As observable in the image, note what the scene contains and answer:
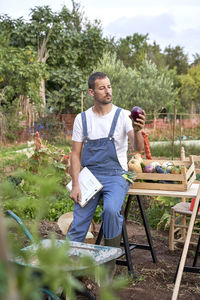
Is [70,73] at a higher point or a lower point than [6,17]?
lower

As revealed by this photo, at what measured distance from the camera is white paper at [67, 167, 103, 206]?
306 centimetres

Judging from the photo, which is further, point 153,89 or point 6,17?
point 153,89

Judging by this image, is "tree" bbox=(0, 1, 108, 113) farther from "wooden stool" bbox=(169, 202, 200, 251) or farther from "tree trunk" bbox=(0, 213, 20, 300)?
"tree trunk" bbox=(0, 213, 20, 300)

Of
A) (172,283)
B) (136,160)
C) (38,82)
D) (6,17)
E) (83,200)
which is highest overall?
(6,17)

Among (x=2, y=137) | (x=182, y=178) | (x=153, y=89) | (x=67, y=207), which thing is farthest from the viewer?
(x=153, y=89)

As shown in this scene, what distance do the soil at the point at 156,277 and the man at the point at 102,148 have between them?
464 millimetres

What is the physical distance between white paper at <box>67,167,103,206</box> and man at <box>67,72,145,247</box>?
4 centimetres

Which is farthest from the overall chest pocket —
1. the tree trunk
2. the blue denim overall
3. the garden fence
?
the garden fence

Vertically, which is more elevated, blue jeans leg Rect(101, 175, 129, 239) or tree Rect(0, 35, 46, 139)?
tree Rect(0, 35, 46, 139)

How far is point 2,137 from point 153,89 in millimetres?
11982

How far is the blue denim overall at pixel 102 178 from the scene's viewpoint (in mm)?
3025

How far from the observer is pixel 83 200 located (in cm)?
309

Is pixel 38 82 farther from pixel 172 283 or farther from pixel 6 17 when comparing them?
pixel 172 283

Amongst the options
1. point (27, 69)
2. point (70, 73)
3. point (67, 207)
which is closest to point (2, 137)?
point (27, 69)
